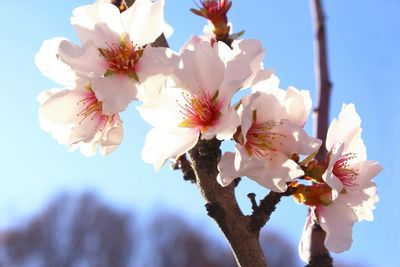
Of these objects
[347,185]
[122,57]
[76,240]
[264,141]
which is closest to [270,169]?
[264,141]

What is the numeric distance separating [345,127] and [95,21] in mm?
387

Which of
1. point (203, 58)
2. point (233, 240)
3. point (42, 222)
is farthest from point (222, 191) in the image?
point (42, 222)

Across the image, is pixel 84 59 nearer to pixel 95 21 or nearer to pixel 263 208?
pixel 95 21

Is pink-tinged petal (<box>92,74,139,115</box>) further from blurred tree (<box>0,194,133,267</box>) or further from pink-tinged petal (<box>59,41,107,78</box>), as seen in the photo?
blurred tree (<box>0,194,133,267</box>)

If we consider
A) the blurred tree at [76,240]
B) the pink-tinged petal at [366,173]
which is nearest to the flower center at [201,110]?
the pink-tinged petal at [366,173]

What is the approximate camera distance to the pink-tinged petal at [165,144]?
2.13ft

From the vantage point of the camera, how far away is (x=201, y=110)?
0.67 m

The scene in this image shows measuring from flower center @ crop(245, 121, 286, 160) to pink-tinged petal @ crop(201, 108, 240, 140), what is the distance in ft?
0.15

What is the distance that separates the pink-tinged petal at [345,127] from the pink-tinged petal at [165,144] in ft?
0.66

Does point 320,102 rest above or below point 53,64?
above

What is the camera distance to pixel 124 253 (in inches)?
729

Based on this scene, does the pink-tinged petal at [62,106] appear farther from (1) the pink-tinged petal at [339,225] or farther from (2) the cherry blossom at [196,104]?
(1) the pink-tinged petal at [339,225]

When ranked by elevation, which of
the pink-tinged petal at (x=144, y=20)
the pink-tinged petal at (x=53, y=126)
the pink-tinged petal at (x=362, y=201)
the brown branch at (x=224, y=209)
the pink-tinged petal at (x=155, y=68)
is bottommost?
the brown branch at (x=224, y=209)

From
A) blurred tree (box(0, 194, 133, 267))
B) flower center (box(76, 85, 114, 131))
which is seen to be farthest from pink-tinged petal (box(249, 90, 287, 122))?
blurred tree (box(0, 194, 133, 267))
